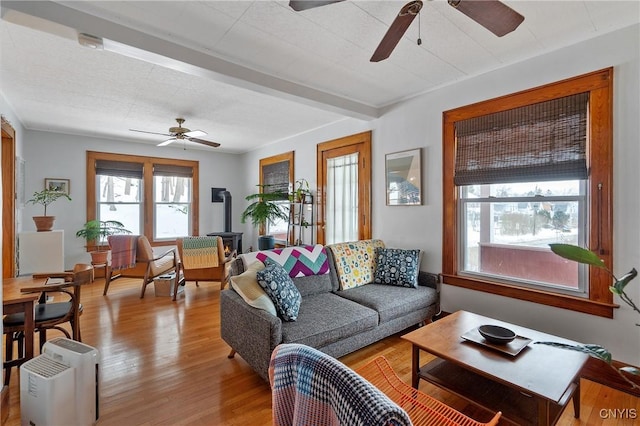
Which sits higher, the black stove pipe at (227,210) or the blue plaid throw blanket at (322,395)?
the black stove pipe at (227,210)

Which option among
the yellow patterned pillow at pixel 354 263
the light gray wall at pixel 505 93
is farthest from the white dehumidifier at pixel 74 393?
the light gray wall at pixel 505 93

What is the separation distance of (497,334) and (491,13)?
75.4 inches

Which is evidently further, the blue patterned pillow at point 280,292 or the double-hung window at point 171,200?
the double-hung window at point 171,200

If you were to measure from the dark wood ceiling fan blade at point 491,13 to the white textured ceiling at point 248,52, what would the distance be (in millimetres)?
441

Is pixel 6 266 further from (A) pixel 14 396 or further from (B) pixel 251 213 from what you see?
(B) pixel 251 213

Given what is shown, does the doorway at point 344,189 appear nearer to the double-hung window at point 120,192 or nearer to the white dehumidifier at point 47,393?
the white dehumidifier at point 47,393

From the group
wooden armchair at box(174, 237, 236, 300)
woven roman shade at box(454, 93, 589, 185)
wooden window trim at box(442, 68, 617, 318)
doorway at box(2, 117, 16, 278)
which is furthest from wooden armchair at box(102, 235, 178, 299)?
wooden window trim at box(442, 68, 617, 318)

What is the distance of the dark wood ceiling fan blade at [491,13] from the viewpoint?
1494mm

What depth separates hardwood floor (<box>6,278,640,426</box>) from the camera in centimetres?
186

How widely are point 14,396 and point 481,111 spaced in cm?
441

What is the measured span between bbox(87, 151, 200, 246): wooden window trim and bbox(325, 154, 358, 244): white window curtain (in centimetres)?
332

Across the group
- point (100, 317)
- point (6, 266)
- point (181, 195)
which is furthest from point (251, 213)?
point (6, 266)

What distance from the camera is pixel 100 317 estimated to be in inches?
135

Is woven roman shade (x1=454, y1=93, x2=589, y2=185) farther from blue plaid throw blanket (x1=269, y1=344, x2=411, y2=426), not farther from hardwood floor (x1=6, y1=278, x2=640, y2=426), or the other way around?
blue plaid throw blanket (x1=269, y1=344, x2=411, y2=426)
